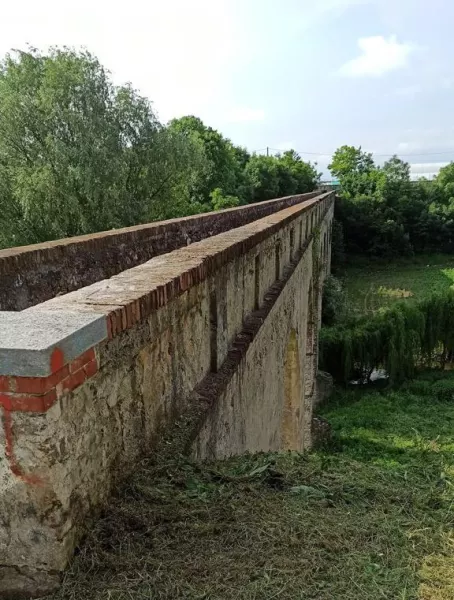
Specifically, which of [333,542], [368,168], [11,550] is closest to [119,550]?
[11,550]

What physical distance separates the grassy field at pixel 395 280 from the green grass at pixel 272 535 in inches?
927

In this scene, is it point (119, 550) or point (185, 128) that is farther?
point (185, 128)

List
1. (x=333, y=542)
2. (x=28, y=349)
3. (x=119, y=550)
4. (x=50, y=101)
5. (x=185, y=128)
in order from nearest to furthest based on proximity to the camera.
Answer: (x=28, y=349), (x=119, y=550), (x=333, y=542), (x=50, y=101), (x=185, y=128)

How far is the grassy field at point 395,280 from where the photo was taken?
28.6 m

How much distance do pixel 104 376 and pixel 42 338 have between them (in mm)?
392

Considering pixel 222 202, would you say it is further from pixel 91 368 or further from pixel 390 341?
pixel 91 368

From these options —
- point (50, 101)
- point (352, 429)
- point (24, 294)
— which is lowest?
point (352, 429)

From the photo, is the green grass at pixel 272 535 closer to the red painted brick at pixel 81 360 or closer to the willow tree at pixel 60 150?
the red painted brick at pixel 81 360

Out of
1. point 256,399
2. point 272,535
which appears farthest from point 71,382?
point 256,399

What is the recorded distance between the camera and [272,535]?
6.68 feet

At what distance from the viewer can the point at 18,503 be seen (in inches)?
67.4

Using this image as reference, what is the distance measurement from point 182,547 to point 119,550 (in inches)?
8.9

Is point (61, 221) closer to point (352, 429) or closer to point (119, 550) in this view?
point (352, 429)

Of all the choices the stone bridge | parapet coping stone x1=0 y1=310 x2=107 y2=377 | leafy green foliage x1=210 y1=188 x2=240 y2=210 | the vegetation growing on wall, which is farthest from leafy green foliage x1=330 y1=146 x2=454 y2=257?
parapet coping stone x1=0 y1=310 x2=107 y2=377
